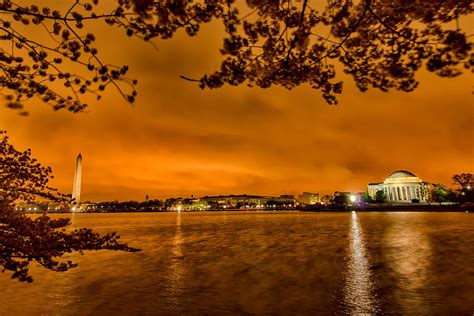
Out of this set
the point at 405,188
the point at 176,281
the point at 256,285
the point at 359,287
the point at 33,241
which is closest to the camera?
the point at 33,241

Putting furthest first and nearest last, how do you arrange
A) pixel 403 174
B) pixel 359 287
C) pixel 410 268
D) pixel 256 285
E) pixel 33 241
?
pixel 403 174
pixel 410 268
pixel 256 285
pixel 359 287
pixel 33 241

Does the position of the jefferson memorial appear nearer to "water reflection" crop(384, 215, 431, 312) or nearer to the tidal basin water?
"water reflection" crop(384, 215, 431, 312)

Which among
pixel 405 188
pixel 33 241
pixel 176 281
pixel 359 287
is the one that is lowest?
pixel 176 281

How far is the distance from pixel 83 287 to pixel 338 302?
12359 millimetres

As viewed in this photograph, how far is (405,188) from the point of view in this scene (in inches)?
5832

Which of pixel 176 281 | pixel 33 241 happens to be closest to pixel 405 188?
pixel 176 281

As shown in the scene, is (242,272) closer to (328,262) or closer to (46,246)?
(328,262)

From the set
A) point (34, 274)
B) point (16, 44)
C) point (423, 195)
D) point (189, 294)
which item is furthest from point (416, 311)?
point (423, 195)

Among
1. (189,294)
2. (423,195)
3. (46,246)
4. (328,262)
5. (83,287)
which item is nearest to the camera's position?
(46,246)

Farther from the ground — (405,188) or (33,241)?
(405,188)

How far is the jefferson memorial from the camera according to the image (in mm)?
145250

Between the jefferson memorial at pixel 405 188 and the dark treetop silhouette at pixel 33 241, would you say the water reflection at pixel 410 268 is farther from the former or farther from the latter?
the jefferson memorial at pixel 405 188

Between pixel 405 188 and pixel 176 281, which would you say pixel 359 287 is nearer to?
pixel 176 281

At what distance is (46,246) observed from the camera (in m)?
9.27
